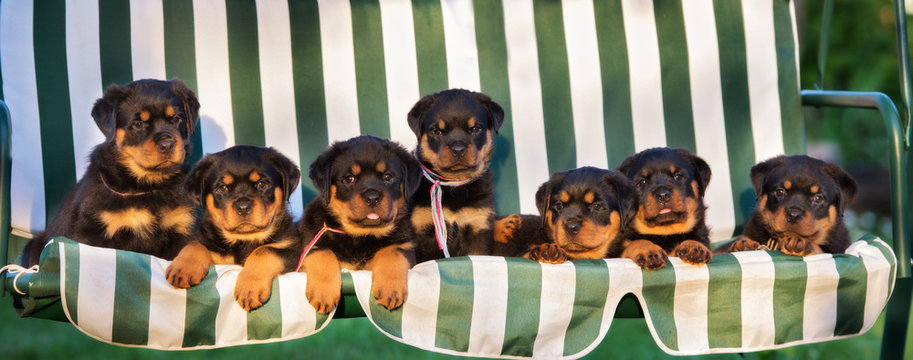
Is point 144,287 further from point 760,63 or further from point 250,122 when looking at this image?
point 760,63

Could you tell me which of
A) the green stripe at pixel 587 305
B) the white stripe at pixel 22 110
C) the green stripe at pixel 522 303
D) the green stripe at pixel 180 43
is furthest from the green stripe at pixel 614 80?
the white stripe at pixel 22 110

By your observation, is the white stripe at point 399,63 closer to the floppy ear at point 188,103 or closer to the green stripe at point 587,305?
the floppy ear at point 188,103

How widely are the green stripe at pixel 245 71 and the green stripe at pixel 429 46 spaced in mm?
869

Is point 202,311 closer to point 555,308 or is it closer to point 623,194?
point 555,308

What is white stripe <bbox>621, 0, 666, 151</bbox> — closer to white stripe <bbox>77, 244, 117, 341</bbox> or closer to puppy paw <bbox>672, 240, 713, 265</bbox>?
puppy paw <bbox>672, 240, 713, 265</bbox>

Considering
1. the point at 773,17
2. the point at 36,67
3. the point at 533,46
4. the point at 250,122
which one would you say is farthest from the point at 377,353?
the point at 773,17

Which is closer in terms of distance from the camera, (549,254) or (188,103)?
(549,254)

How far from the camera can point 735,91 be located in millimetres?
4945

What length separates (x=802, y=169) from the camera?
12.3ft

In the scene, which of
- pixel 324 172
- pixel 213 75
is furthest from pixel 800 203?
pixel 213 75

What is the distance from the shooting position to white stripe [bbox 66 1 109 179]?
4453 mm

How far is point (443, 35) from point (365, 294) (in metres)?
2.26

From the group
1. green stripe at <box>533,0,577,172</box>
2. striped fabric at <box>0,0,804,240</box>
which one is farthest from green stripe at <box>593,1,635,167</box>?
green stripe at <box>533,0,577,172</box>

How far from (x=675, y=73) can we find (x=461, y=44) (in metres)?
1.22
